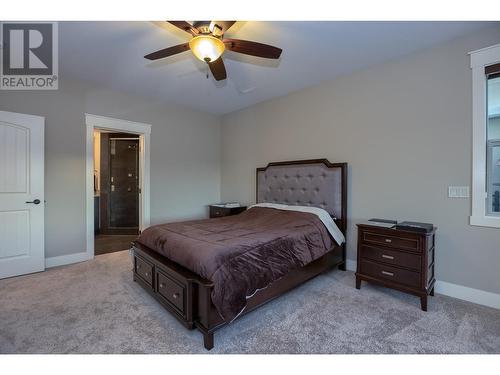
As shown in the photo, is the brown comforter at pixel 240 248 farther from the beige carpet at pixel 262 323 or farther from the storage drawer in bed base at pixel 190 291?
the beige carpet at pixel 262 323

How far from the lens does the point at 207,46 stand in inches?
72.5

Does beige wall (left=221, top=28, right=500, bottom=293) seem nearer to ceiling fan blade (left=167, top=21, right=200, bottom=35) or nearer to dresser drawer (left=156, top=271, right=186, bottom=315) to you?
ceiling fan blade (left=167, top=21, right=200, bottom=35)

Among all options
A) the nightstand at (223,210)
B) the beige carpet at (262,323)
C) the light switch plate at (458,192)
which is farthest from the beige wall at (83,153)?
the light switch plate at (458,192)

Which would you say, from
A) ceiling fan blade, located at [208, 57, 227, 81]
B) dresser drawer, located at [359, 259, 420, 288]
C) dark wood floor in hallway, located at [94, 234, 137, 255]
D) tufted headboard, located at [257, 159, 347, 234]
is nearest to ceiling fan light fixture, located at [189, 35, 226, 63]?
ceiling fan blade, located at [208, 57, 227, 81]

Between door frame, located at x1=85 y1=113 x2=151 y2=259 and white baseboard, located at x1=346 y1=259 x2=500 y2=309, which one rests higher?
door frame, located at x1=85 y1=113 x2=151 y2=259

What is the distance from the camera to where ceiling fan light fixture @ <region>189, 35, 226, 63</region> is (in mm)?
1815

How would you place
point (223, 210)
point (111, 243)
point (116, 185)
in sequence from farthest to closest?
point (116, 185) → point (111, 243) → point (223, 210)

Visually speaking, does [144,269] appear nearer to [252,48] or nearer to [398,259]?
[252,48]

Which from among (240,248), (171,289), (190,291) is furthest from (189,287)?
(240,248)

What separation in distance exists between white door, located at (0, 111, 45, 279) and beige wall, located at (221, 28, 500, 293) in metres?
3.51

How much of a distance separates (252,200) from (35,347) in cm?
337

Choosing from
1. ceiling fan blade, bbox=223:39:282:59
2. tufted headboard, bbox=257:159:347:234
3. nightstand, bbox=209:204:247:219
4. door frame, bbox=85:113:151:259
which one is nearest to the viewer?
ceiling fan blade, bbox=223:39:282:59

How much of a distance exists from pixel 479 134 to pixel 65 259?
5.15 metres

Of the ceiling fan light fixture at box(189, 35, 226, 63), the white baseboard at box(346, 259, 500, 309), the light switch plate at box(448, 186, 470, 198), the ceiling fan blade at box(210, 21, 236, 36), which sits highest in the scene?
the ceiling fan blade at box(210, 21, 236, 36)
